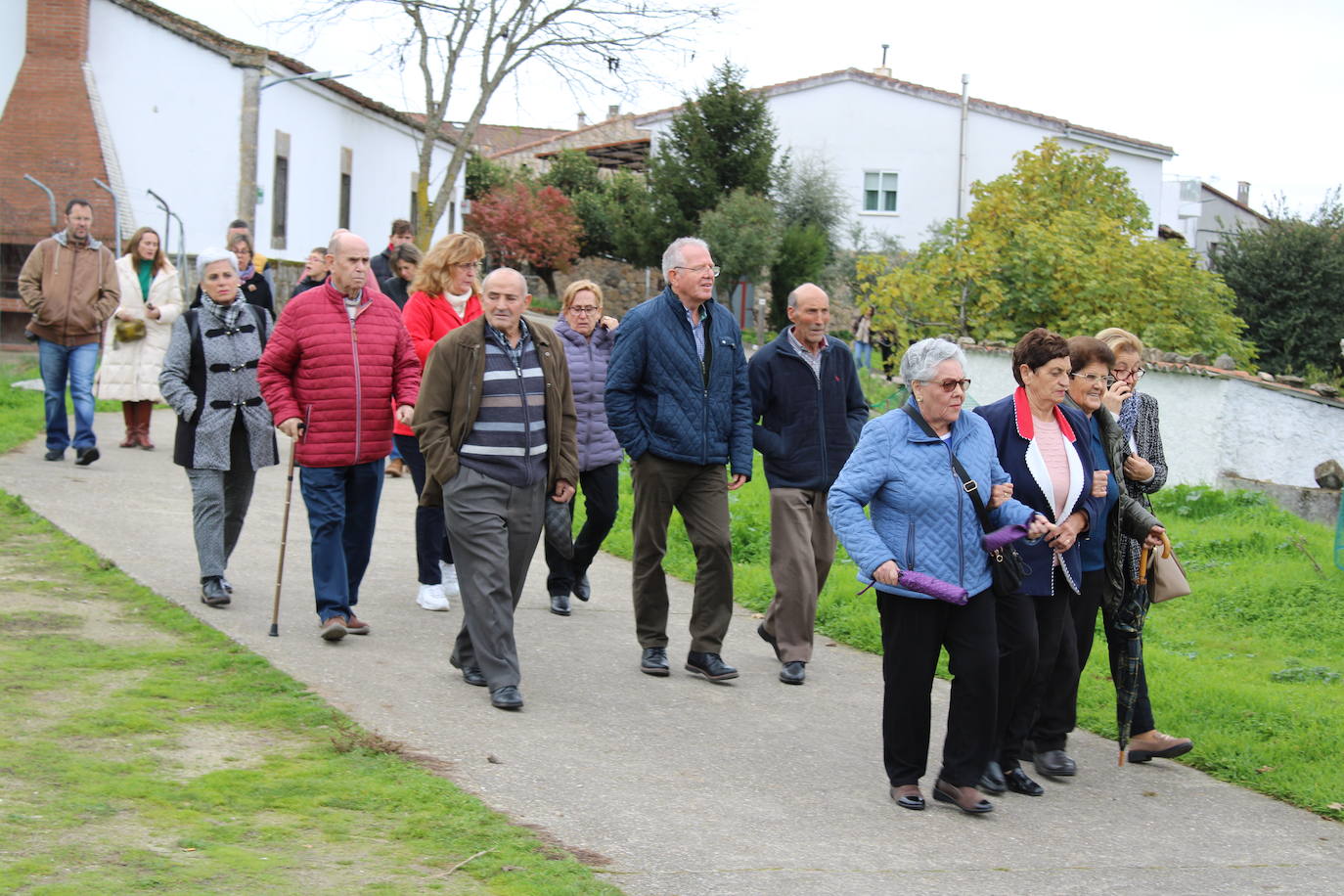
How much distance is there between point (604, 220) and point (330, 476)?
41.2 m

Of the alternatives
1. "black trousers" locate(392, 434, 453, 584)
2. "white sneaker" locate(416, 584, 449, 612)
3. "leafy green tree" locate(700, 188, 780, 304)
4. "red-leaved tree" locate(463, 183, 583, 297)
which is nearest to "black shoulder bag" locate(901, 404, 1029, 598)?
"black trousers" locate(392, 434, 453, 584)

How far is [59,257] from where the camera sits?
11781 mm

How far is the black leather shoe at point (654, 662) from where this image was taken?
283 inches

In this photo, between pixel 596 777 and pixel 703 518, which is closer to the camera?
pixel 596 777

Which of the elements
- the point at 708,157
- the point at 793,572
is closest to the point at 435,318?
the point at 793,572

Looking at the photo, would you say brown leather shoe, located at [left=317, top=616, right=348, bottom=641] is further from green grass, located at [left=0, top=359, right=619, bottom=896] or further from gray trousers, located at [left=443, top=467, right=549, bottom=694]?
gray trousers, located at [left=443, top=467, right=549, bottom=694]

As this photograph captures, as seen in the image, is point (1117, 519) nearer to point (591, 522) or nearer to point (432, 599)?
point (591, 522)

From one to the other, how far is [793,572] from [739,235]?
34.5 m

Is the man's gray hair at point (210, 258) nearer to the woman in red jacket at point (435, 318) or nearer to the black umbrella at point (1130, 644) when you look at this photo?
the woman in red jacket at point (435, 318)

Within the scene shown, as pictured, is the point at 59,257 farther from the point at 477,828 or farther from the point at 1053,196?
the point at 1053,196

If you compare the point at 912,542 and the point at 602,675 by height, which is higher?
the point at 912,542

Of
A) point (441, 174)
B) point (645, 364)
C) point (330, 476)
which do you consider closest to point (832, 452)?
point (645, 364)

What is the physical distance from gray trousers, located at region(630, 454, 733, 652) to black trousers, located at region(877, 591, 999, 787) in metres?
1.73

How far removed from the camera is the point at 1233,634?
8734 mm
